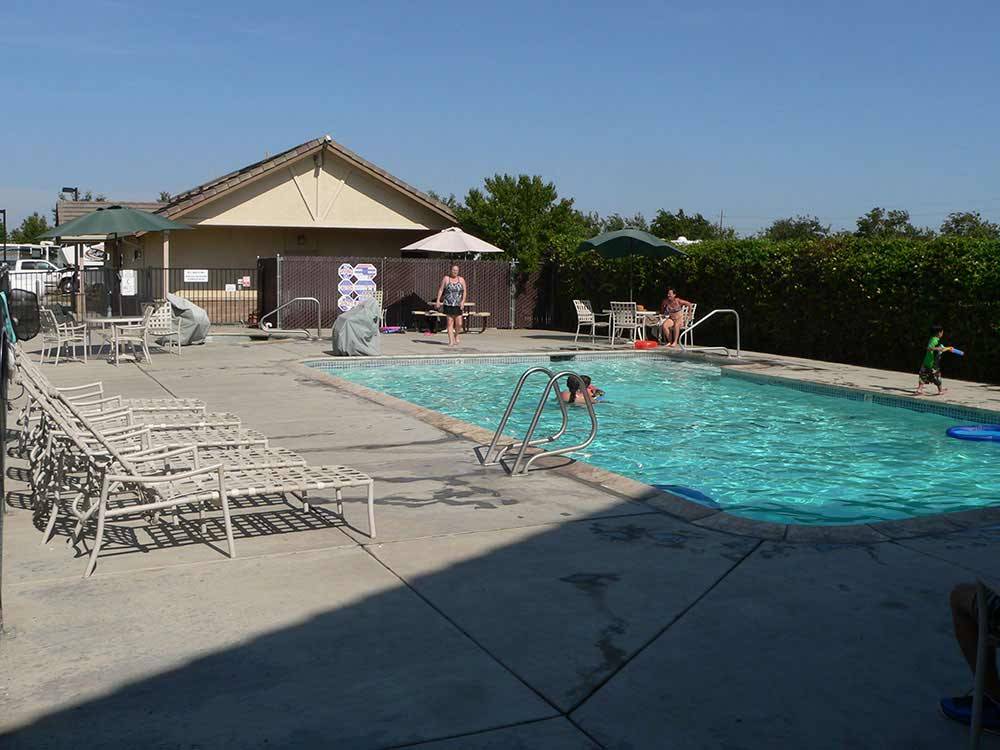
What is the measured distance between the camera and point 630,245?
70.7 ft

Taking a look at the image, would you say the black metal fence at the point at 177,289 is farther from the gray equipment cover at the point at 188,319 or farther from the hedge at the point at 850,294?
the hedge at the point at 850,294

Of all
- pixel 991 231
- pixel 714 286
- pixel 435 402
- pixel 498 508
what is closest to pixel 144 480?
pixel 498 508

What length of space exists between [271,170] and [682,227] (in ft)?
129

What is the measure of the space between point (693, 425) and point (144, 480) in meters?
8.27

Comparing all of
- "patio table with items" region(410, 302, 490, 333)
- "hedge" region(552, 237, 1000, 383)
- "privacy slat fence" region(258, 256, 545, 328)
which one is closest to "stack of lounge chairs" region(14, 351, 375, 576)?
"hedge" region(552, 237, 1000, 383)

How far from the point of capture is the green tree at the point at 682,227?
204 feet

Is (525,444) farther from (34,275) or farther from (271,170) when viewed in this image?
(34,275)

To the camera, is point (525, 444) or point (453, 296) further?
point (453, 296)

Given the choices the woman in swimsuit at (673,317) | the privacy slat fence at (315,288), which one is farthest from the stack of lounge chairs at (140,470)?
the privacy slat fence at (315,288)

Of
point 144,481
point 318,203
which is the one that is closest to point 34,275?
point 318,203

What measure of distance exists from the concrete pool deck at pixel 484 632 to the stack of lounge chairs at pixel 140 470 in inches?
8.7

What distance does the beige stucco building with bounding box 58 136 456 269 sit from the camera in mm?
28016

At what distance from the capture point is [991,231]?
5056cm

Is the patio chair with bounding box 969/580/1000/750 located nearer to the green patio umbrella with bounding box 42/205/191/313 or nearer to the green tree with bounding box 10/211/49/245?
the green patio umbrella with bounding box 42/205/191/313
